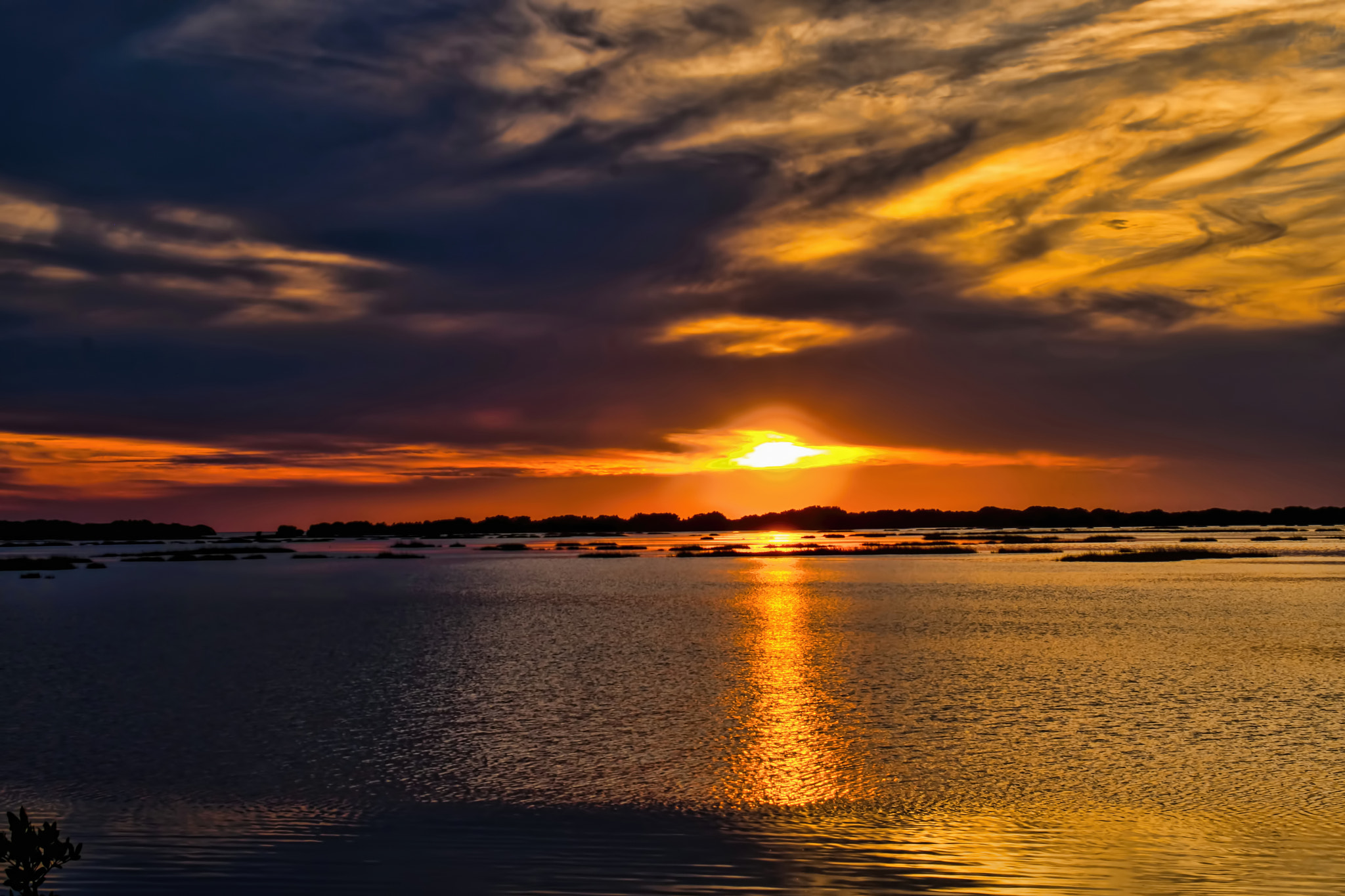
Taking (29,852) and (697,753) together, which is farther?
(697,753)

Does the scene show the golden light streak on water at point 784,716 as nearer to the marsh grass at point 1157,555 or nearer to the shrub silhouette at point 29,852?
the shrub silhouette at point 29,852

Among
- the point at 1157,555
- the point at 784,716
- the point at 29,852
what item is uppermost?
the point at 29,852

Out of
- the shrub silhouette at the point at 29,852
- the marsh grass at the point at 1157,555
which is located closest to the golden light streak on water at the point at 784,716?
the shrub silhouette at the point at 29,852

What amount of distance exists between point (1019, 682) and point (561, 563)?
7258 cm

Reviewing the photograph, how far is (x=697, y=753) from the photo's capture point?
1816cm

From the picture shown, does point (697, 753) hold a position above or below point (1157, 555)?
below

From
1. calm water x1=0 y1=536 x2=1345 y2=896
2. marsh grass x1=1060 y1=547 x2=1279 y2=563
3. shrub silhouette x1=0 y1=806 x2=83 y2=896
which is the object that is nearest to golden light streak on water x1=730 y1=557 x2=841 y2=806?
calm water x1=0 y1=536 x2=1345 y2=896

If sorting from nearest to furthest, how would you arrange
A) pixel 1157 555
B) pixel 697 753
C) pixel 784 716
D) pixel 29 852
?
pixel 29 852 → pixel 697 753 → pixel 784 716 → pixel 1157 555

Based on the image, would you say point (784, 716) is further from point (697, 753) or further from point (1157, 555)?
point (1157, 555)

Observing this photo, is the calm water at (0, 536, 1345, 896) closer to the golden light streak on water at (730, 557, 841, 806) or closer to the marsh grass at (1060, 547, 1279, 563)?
the golden light streak on water at (730, 557, 841, 806)

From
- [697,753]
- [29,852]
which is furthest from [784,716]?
[29,852]

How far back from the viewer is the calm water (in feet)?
40.0

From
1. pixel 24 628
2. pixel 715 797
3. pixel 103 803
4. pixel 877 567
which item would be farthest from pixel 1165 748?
pixel 877 567

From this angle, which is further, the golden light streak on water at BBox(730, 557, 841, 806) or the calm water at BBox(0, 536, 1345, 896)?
the golden light streak on water at BBox(730, 557, 841, 806)
